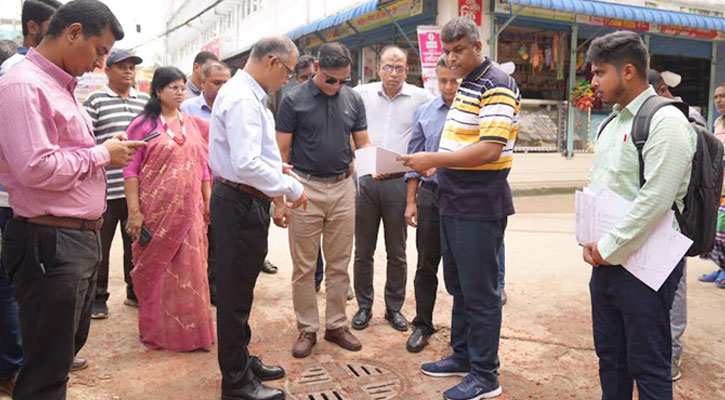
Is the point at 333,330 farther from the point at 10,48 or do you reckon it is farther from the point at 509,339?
the point at 10,48

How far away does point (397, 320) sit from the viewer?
13.6ft

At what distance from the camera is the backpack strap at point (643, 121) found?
2.23 metres

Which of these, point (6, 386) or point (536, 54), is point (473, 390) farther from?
point (536, 54)

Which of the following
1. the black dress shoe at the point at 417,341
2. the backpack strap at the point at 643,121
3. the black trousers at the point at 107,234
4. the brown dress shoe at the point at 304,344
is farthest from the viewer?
the black trousers at the point at 107,234

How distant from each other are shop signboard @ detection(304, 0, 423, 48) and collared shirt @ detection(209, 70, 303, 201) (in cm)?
758

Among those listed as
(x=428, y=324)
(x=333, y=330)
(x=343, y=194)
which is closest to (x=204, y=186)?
(x=343, y=194)

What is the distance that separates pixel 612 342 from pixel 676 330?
3.87 ft

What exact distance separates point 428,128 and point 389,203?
2.03 ft

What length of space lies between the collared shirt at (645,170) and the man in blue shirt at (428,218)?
1.50 metres

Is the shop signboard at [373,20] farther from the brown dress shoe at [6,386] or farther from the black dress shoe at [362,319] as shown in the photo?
the brown dress shoe at [6,386]

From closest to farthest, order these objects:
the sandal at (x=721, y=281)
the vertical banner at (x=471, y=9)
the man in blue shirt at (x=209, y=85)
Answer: the man in blue shirt at (x=209, y=85)
the sandal at (x=721, y=281)
the vertical banner at (x=471, y=9)

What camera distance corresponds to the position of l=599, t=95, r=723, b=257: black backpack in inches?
88.7

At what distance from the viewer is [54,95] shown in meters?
2.14

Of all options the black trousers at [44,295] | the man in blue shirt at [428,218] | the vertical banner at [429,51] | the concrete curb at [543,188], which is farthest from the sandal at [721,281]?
the concrete curb at [543,188]
